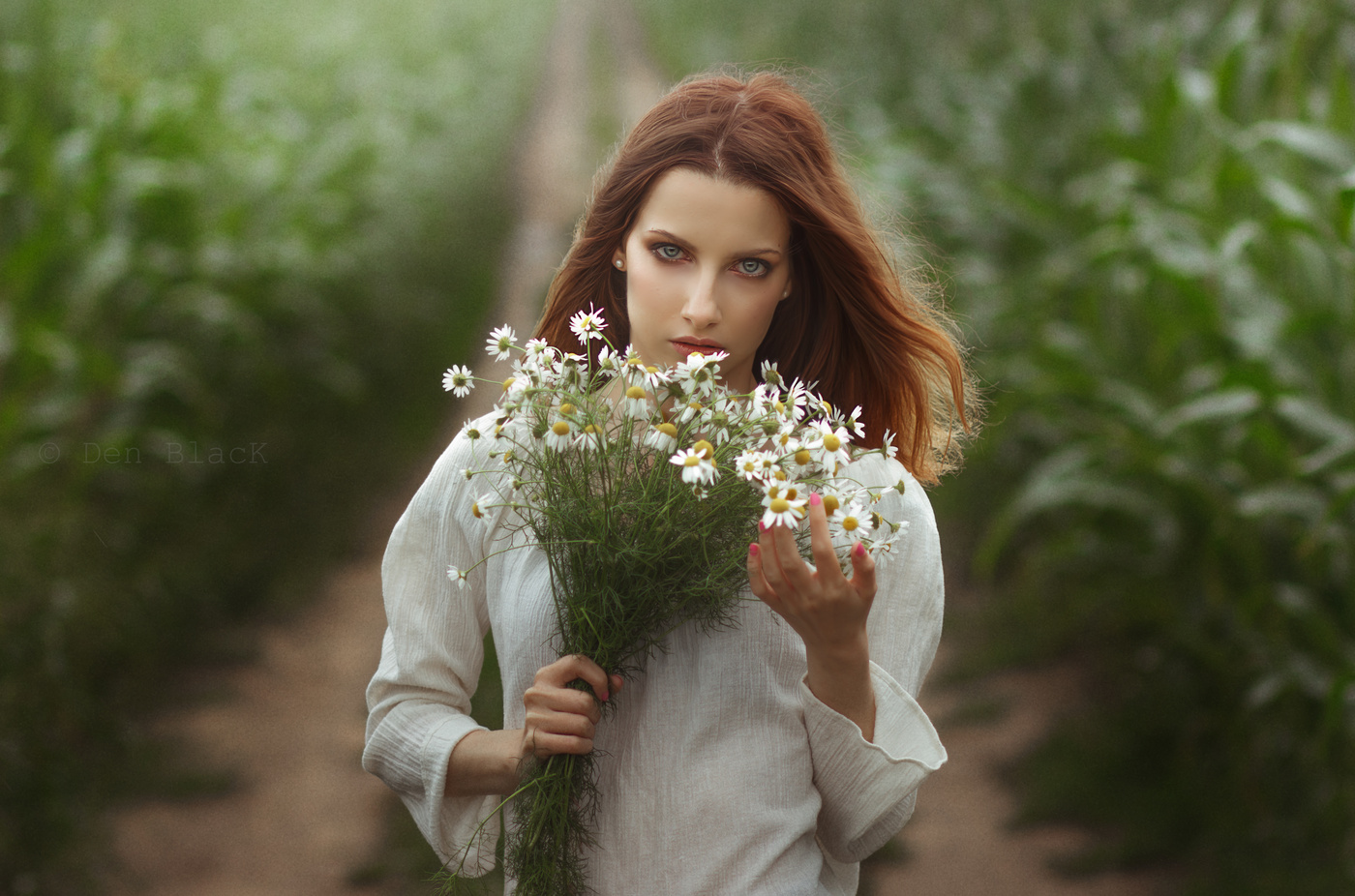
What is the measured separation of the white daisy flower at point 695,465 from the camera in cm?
105

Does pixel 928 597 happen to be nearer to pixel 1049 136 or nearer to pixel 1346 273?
pixel 1346 273

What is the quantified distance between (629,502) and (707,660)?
269mm

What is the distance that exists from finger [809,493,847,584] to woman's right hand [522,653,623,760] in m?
0.27

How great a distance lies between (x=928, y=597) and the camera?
55.7 inches

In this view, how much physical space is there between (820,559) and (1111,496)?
263 centimetres

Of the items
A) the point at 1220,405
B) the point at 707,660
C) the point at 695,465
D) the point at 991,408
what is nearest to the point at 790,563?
the point at 695,465

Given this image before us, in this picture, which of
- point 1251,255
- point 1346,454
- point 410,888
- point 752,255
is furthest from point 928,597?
point 1251,255

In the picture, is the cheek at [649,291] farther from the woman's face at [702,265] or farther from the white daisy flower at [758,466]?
the white daisy flower at [758,466]

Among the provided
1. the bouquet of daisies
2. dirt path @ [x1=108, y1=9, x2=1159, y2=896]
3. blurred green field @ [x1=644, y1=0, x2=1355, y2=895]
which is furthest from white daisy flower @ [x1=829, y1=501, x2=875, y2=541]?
dirt path @ [x1=108, y1=9, x2=1159, y2=896]

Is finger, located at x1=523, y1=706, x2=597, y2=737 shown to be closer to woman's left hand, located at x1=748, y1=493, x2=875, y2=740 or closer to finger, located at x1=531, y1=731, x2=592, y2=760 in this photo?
finger, located at x1=531, y1=731, x2=592, y2=760

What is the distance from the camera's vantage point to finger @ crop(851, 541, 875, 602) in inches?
44.4

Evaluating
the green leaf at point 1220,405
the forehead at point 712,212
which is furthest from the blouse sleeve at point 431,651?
the green leaf at point 1220,405

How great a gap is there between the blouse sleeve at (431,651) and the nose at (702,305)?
32 cm

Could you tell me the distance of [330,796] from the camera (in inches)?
130
